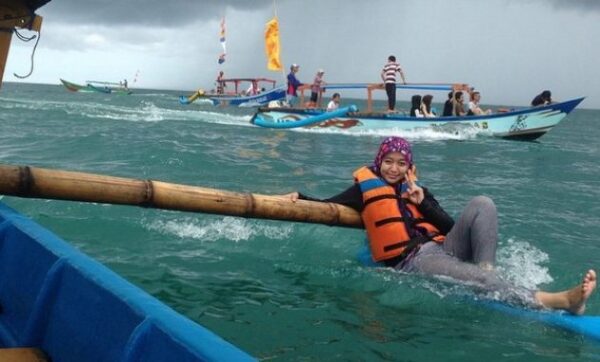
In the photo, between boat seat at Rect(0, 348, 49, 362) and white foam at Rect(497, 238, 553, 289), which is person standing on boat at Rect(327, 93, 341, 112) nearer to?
white foam at Rect(497, 238, 553, 289)

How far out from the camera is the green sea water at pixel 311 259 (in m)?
3.75

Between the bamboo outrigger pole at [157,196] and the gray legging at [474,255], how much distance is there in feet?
2.70

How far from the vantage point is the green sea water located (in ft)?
12.3

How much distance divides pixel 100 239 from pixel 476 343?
390 centimetres

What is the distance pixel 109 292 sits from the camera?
2.30 meters

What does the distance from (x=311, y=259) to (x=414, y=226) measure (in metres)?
1.27

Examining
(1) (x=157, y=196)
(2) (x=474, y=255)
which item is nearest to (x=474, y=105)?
(2) (x=474, y=255)

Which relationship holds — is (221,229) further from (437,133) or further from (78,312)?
(437,133)

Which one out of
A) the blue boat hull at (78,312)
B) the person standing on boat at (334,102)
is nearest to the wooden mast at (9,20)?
the blue boat hull at (78,312)

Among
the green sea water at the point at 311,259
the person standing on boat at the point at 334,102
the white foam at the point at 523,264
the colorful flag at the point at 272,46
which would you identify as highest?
the colorful flag at the point at 272,46

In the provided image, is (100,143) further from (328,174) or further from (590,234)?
(590,234)

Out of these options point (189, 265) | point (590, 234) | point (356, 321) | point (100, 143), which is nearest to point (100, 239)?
point (189, 265)

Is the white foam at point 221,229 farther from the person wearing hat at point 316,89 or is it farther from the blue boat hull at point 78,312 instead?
the person wearing hat at point 316,89

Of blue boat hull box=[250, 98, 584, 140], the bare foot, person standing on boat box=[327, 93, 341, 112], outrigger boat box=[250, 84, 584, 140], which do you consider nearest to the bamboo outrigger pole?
the bare foot
